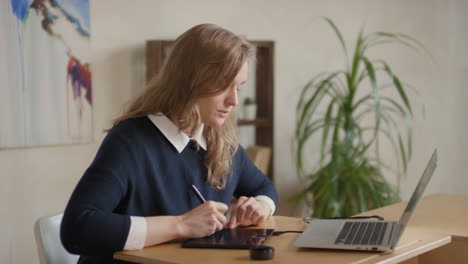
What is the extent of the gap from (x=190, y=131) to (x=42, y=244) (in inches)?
21.9

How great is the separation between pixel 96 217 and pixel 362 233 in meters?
0.68

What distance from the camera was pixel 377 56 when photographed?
4543mm

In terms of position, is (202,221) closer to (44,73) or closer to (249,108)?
(44,73)

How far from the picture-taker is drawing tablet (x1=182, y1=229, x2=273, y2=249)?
1557 millimetres

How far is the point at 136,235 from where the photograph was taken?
1530mm

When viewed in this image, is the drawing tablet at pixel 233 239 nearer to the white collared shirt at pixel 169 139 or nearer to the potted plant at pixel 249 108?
the white collared shirt at pixel 169 139

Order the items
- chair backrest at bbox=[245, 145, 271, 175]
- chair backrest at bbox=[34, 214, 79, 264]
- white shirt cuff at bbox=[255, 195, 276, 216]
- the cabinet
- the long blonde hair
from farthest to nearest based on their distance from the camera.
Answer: the cabinet < chair backrest at bbox=[245, 145, 271, 175] < white shirt cuff at bbox=[255, 195, 276, 216] < chair backrest at bbox=[34, 214, 79, 264] < the long blonde hair

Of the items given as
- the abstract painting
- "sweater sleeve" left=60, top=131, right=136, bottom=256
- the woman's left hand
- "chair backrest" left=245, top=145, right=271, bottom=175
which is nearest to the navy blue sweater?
"sweater sleeve" left=60, top=131, right=136, bottom=256

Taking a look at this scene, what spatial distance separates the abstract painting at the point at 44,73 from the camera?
302 centimetres

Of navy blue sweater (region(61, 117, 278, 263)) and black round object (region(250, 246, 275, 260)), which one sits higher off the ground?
navy blue sweater (region(61, 117, 278, 263))

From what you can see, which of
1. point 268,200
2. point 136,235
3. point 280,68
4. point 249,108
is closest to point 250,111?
point 249,108

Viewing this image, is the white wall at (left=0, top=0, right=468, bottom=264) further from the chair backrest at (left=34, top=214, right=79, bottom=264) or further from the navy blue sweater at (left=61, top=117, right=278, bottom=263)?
the navy blue sweater at (left=61, top=117, right=278, bottom=263)

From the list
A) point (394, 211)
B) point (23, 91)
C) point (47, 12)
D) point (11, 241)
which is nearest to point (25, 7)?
point (47, 12)

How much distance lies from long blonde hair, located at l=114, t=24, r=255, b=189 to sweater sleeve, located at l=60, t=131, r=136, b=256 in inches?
→ 11.5
